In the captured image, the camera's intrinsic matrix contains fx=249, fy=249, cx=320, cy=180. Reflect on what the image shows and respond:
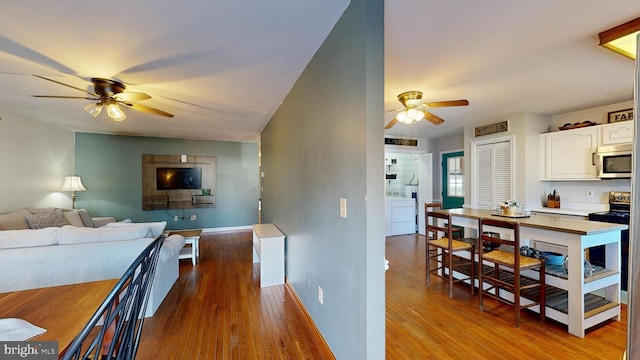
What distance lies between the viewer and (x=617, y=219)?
3006 millimetres

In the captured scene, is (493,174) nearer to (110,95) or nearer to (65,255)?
(110,95)

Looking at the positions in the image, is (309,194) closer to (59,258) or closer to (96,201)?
(59,258)

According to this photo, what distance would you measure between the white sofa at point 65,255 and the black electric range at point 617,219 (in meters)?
4.99

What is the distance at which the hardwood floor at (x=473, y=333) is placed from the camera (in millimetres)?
1900

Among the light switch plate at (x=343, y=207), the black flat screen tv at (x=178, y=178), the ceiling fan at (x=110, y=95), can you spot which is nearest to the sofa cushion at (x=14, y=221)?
the ceiling fan at (x=110, y=95)

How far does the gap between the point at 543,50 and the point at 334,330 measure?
9.25 ft

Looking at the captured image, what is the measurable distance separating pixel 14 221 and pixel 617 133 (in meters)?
7.91

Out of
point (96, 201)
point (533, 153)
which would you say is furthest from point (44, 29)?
point (533, 153)

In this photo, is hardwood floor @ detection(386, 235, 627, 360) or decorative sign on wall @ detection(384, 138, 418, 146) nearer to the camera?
hardwood floor @ detection(386, 235, 627, 360)

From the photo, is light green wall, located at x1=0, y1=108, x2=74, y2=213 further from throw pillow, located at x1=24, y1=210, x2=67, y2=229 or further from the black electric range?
the black electric range

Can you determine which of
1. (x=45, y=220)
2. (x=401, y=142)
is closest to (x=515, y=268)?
(x=401, y=142)

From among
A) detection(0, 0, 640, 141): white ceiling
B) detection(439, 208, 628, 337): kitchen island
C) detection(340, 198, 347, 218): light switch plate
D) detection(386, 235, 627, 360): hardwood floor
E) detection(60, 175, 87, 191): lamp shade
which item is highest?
detection(0, 0, 640, 141): white ceiling

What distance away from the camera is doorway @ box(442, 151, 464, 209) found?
562 cm

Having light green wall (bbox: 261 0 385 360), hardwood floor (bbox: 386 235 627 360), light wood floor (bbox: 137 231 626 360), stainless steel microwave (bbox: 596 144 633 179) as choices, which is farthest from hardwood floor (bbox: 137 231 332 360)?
stainless steel microwave (bbox: 596 144 633 179)
